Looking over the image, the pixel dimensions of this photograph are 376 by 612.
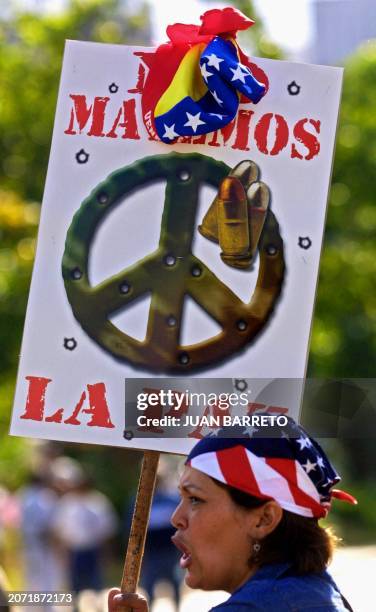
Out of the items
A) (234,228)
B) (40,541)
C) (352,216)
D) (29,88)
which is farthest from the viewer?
(352,216)

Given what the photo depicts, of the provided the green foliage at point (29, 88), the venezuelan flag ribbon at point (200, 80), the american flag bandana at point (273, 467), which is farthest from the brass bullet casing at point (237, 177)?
the green foliage at point (29, 88)

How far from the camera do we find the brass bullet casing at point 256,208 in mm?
3080

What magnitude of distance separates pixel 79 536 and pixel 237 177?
6375 mm

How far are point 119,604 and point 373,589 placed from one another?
894 cm

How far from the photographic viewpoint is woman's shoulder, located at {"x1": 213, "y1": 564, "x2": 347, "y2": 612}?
89.3 inches

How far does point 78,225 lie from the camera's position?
3.13 metres

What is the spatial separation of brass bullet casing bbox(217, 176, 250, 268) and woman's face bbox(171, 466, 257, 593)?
2.53 ft

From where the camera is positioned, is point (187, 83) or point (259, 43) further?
point (259, 43)

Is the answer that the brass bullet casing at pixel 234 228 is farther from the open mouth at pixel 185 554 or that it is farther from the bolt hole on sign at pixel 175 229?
the open mouth at pixel 185 554

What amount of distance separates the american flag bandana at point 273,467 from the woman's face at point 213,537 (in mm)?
42

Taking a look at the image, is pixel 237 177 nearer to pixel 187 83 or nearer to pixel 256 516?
pixel 187 83

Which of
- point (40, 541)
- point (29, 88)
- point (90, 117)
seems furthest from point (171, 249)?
point (29, 88)

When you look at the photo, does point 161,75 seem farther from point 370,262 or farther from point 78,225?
point 370,262

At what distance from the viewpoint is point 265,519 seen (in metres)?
2.40
